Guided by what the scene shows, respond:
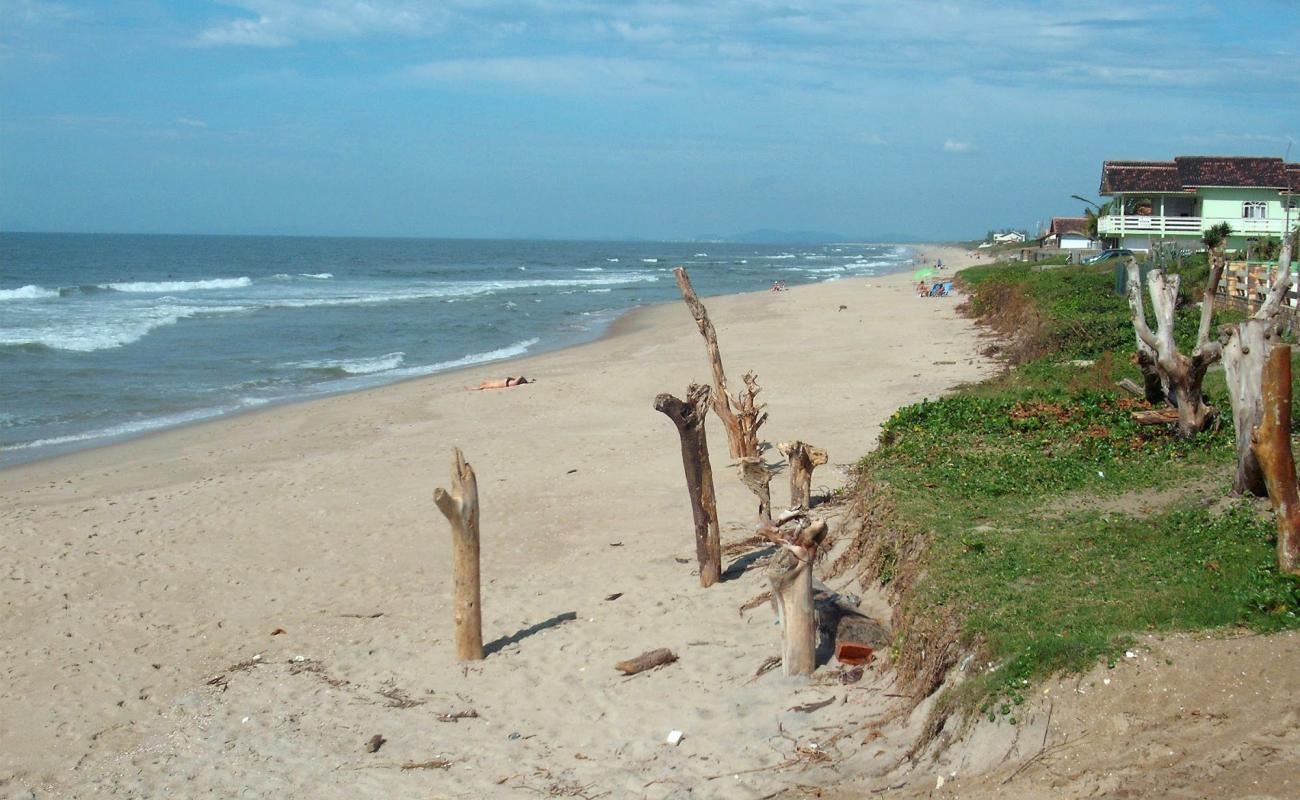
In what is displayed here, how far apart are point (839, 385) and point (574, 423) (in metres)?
4.90

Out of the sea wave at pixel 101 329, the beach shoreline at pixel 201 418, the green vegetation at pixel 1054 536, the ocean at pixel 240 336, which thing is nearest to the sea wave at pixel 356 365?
the ocean at pixel 240 336

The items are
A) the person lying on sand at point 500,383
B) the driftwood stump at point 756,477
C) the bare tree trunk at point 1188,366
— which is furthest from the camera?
the person lying on sand at point 500,383

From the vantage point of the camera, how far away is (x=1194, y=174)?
4253 centimetres

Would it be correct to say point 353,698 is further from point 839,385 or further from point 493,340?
point 493,340

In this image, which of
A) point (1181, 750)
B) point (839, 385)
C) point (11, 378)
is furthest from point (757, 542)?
point (11, 378)

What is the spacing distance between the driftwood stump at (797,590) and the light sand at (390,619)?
8.1 inches

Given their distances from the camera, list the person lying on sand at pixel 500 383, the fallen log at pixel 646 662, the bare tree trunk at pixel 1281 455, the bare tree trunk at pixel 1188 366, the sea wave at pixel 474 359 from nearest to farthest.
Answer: the bare tree trunk at pixel 1281 455
the fallen log at pixel 646 662
the bare tree trunk at pixel 1188 366
the person lying on sand at pixel 500 383
the sea wave at pixel 474 359

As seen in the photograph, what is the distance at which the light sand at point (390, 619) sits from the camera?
7.13 meters

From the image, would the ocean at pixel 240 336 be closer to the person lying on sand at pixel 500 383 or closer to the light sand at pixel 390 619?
the person lying on sand at pixel 500 383

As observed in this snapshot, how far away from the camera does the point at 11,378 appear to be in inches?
1013

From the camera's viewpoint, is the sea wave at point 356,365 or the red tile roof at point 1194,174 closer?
the sea wave at point 356,365

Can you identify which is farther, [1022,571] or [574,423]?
[574,423]

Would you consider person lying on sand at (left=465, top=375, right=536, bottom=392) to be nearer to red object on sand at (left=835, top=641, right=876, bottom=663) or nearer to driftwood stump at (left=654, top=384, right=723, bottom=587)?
driftwood stump at (left=654, top=384, right=723, bottom=587)

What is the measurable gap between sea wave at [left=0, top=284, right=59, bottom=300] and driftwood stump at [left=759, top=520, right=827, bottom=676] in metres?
56.1
